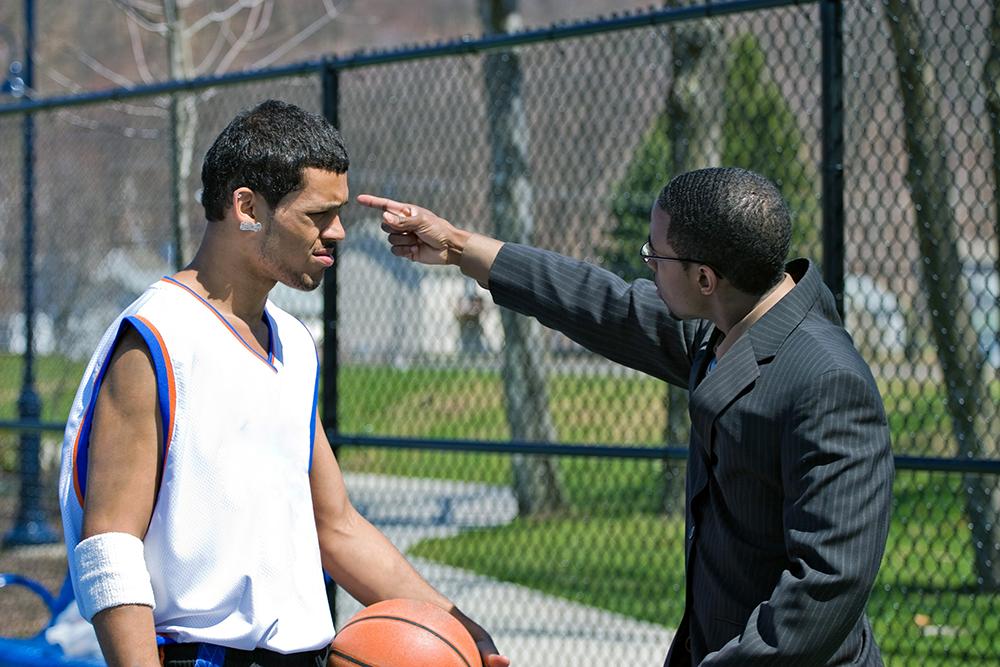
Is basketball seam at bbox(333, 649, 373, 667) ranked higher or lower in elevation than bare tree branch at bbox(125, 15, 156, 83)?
lower

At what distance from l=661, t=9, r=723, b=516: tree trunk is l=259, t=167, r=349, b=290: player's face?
363 centimetres

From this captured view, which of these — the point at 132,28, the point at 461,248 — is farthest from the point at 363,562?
the point at 132,28

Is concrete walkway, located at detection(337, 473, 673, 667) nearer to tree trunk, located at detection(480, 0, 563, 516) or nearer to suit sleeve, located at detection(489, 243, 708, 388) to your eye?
tree trunk, located at detection(480, 0, 563, 516)

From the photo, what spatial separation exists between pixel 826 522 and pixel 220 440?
1.25 metres

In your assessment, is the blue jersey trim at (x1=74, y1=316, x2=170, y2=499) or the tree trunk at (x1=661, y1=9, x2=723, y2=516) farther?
the tree trunk at (x1=661, y1=9, x2=723, y2=516)

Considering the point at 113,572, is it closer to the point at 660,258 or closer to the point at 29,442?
the point at 660,258

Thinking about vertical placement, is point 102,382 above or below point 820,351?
below

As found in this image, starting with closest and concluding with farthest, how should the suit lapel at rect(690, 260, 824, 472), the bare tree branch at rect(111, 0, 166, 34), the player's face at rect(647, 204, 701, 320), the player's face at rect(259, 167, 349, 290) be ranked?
the suit lapel at rect(690, 260, 824, 472) → the player's face at rect(647, 204, 701, 320) → the player's face at rect(259, 167, 349, 290) → the bare tree branch at rect(111, 0, 166, 34)

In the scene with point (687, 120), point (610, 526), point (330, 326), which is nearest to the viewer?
point (330, 326)

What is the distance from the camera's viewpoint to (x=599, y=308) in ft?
10.5

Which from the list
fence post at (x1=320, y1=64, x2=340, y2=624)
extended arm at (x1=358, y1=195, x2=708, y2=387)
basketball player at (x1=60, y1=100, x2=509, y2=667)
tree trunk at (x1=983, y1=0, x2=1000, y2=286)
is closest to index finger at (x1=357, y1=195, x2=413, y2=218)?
extended arm at (x1=358, y1=195, x2=708, y2=387)

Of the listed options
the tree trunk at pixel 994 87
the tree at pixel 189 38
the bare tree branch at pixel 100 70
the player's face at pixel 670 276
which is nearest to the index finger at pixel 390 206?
the player's face at pixel 670 276

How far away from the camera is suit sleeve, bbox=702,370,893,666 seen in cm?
231

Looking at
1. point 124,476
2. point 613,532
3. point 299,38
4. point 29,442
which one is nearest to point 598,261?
point 613,532
